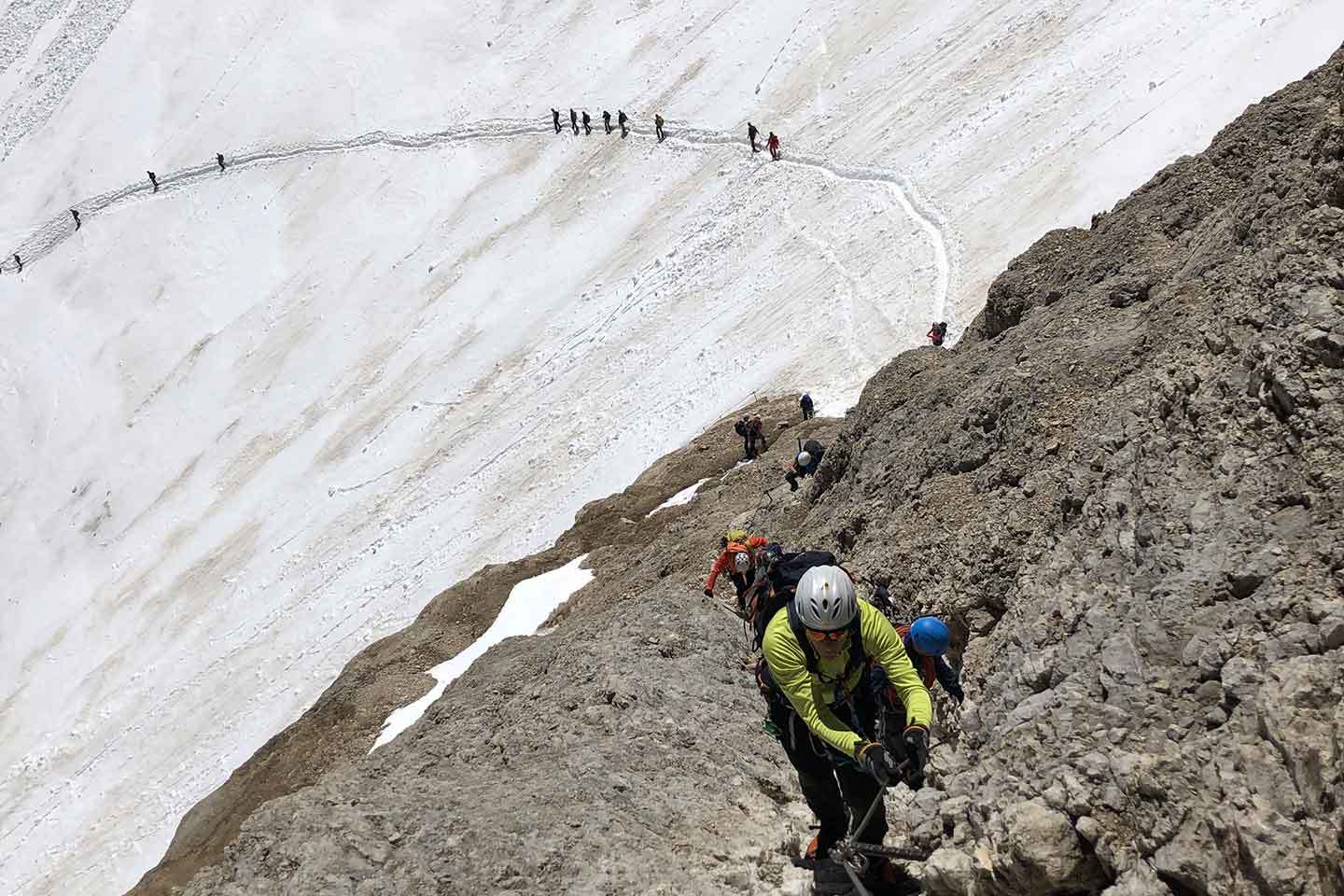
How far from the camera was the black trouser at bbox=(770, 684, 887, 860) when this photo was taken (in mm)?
7012

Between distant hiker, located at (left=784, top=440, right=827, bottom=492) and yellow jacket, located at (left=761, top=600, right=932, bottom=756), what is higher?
yellow jacket, located at (left=761, top=600, right=932, bottom=756)

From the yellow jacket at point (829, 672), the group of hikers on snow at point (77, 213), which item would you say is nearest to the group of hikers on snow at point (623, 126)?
the group of hikers on snow at point (77, 213)

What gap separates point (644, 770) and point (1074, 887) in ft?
17.3

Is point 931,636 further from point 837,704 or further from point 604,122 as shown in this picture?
point 604,122

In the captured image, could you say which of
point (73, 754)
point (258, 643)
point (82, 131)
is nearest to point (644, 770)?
point (258, 643)

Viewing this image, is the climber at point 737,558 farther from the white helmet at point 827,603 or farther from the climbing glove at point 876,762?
the climbing glove at point 876,762

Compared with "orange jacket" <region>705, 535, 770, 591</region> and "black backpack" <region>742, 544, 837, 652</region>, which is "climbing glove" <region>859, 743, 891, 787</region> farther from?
"orange jacket" <region>705, 535, 770, 591</region>

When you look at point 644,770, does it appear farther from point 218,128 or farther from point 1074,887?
point 218,128

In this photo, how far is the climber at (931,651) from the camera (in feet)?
22.7

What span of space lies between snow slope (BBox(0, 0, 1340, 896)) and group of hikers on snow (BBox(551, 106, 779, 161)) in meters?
0.65

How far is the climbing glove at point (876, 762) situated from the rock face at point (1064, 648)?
0.60 m

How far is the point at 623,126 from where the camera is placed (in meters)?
52.9

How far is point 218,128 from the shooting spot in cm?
6719

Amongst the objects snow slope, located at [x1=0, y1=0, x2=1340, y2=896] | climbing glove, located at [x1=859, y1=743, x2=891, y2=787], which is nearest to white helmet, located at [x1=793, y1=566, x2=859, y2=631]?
climbing glove, located at [x1=859, y1=743, x2=891, y2=787]
